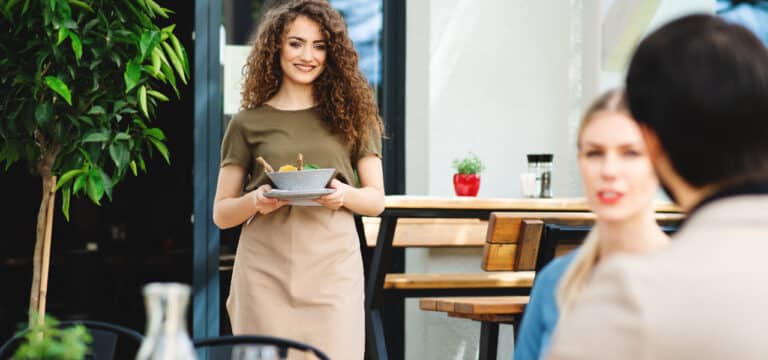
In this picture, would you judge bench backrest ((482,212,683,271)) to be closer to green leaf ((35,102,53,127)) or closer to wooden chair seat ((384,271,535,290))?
wooden chair seat ((384,271,535,290))

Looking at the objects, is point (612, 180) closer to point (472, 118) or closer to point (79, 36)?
point (79, 36)

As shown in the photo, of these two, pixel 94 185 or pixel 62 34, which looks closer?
pixel 62 34

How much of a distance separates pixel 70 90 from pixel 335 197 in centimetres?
132

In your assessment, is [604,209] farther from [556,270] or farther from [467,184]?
[467,184]

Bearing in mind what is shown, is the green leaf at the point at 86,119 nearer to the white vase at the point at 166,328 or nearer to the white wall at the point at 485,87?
the white wall at the point at 485,87

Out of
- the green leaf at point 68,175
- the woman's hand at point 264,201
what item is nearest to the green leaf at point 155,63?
the green leaf at point 68,175

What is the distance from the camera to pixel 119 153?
3.63 meters

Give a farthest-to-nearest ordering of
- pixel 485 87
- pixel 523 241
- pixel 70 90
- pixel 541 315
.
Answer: pixel 485 87 < pixel 70 90 < pixel 523 241 < pixel 541 315

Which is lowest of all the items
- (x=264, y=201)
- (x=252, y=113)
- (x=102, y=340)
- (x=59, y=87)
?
(x=102, y=340)

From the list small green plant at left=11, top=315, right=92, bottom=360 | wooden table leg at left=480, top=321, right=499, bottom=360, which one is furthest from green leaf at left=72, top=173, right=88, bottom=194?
small green plant at left=11, top=315, right=92, bottom=360

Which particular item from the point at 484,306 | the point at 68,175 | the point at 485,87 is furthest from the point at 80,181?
the point at 485,87

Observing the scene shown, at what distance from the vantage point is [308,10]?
290 centimetres

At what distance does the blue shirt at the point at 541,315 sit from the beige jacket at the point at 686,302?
82 cm

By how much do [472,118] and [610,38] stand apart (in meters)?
0.72
